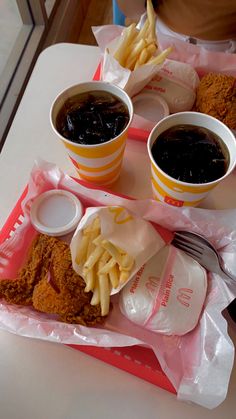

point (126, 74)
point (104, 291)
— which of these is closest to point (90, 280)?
point (104, 291)

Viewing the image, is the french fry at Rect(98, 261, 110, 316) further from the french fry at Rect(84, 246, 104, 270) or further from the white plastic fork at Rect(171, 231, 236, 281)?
the white plastic fork at Rect(171, 231, 236, 281)

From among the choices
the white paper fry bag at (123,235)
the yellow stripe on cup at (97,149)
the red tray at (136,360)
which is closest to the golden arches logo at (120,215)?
the white paper fry bag at (123,235)

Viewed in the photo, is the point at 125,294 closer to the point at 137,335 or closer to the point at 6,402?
the point at 137,335

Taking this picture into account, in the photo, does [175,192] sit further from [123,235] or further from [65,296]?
[65,296]

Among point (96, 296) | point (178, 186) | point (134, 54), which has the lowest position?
point (96, 296)

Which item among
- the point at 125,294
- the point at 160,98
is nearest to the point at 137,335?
the point at 125,294
